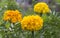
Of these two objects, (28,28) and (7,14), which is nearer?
(28,28)

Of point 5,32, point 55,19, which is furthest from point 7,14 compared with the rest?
point 55,19

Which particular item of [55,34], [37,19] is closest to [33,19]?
[37,19]

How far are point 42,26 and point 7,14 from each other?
207mm

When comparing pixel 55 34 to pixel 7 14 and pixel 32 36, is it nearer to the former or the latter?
pixel 32 36

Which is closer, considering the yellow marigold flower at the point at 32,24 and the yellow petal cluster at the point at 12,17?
the yellow marigold flower at the point at 32,24

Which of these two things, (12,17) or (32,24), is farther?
(12,17)

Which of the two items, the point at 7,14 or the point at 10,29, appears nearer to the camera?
the point at 10,29

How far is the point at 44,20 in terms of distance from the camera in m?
1.14

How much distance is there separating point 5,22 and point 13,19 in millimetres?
64

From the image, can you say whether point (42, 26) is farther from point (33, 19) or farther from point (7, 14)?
point (7, 14)

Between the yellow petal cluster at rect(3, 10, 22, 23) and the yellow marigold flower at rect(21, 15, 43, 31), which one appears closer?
the yellow marigold flower at rect(21, 15, 43, 31)

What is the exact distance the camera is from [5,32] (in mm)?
1062

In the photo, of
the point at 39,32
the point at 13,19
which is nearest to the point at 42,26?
the point at 39,32

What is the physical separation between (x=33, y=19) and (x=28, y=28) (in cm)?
6
